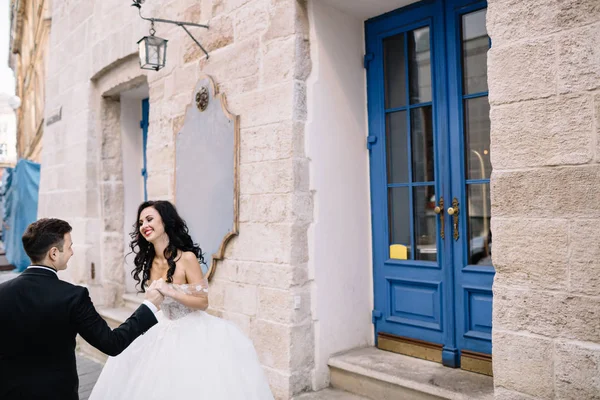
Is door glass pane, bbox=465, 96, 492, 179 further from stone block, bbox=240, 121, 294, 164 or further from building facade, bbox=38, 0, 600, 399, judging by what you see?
stone block, bbox=240, 121, 294, 164

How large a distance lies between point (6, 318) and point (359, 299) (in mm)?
2464

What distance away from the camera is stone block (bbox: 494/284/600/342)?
7.45ft

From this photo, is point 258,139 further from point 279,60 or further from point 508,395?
point 508,395

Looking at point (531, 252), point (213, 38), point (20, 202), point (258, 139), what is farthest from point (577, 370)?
point (20, 202)

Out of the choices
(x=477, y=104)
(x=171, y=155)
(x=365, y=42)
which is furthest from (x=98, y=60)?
(x=477, y=104)

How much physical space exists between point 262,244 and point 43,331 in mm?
1880

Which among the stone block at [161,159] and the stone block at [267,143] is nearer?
the stone block at [267,143]

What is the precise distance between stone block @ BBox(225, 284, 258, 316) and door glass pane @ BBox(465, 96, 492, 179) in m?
1.75

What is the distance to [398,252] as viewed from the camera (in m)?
3.93

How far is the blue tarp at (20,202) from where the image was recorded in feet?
33.6

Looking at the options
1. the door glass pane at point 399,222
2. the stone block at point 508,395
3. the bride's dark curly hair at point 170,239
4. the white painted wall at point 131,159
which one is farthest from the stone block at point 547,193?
the white painted wall at point 131,159

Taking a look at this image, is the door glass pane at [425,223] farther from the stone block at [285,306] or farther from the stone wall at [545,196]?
the stone wall at [545,196]

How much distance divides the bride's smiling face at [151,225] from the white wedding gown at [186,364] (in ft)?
1.24

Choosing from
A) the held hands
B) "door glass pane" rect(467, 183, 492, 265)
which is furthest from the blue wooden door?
the held hands
